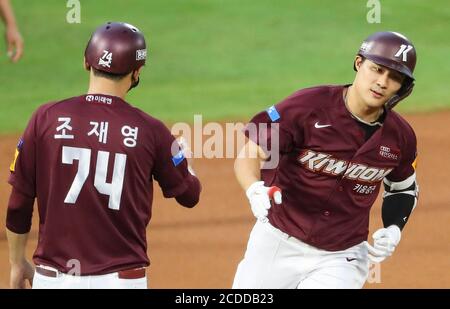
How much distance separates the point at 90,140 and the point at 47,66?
1049cm

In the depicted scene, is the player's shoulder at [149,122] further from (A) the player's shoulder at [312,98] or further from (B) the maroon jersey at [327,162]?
(A) the player's shoulder at [312,98]

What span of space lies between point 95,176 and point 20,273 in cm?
69

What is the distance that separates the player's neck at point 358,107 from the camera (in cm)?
570

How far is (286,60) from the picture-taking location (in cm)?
1508

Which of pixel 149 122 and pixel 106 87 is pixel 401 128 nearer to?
pixel 149 122

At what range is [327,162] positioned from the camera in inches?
224

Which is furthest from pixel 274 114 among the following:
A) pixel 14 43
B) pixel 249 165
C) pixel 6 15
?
pixel 6 15

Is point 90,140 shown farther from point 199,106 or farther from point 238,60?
point 238,60

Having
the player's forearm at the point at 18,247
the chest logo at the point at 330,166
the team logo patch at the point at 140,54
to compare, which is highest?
the team logo patch at the point at 140,54

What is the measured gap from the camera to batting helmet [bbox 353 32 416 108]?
555 centimetres

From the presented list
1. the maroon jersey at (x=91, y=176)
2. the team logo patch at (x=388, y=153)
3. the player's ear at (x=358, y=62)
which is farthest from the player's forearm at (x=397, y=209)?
the maroon jersey at (x=91, y=176)

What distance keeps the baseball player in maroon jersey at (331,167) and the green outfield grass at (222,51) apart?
695 cm

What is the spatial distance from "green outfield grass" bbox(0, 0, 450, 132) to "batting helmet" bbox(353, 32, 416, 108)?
7078 millimetres

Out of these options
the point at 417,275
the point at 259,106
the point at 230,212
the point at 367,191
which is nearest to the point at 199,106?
the point at 259,106
